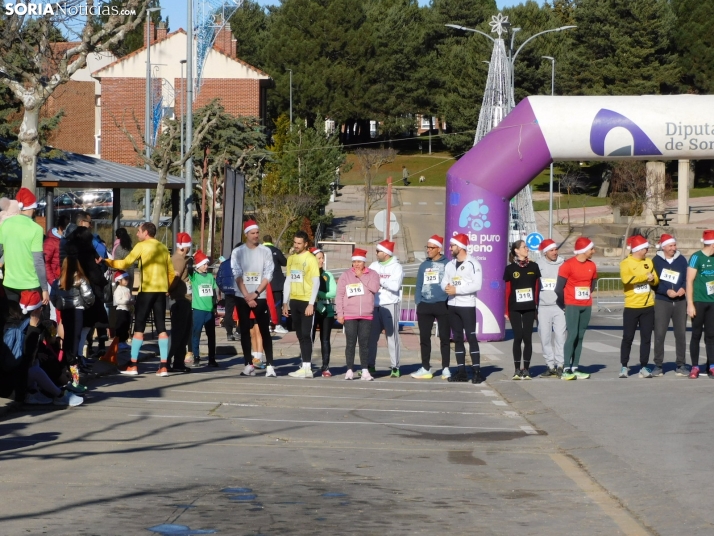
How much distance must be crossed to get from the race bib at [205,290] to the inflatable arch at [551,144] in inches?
231

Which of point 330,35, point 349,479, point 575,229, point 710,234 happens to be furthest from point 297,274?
point 330,35

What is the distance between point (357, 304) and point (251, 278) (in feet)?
4.57

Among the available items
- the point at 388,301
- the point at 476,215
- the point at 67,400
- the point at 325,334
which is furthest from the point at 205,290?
the point at 476,215

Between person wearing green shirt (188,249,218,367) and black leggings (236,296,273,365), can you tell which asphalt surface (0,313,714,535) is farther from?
person wearing green shirt (188,249,218,367)

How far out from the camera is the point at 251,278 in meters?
14.6

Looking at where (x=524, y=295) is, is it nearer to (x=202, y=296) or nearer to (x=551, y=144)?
(x=202, y=296)

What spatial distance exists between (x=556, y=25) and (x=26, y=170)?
83234mm

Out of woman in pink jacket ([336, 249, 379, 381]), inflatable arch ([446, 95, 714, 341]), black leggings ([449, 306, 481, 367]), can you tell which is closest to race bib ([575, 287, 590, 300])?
black leggings ([449, 306, 481, 367])

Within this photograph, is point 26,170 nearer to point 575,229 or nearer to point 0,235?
point 0,235

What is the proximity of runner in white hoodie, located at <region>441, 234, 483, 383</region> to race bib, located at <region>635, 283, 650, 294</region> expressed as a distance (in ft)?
6.84

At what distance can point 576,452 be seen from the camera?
9422 millimetres

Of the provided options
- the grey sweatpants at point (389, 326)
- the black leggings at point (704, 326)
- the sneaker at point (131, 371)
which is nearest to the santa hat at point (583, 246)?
the black leggings at point (704, 326)

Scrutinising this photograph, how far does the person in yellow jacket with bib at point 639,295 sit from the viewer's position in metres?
15.0

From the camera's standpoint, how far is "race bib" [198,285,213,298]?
51.8 ft
